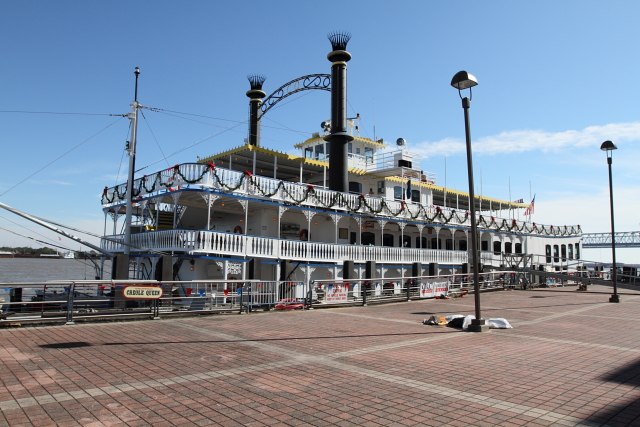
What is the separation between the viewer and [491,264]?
115 feet

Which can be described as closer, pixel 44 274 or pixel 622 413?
pixel 622 413

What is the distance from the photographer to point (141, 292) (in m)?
11.7

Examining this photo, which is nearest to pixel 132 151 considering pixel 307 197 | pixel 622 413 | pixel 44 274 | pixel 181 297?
pixel 307 197

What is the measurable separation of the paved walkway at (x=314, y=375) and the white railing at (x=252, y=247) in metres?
7.04

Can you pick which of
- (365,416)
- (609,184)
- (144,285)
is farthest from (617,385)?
(609,184)

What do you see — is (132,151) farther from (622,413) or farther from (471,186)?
(622,413)

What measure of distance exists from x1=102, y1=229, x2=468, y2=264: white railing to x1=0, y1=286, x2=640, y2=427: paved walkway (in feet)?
23.1

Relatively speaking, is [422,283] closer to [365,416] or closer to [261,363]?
[261,363]

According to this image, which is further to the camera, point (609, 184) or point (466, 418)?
point (609, 184)

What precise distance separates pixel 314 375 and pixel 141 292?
676 centimetres

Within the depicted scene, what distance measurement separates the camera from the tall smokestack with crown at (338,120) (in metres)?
26.0

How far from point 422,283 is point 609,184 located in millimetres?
8995

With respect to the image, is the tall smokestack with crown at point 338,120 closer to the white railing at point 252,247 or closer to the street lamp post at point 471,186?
the white railing at point 252,247

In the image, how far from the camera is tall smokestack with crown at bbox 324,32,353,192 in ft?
85.5
